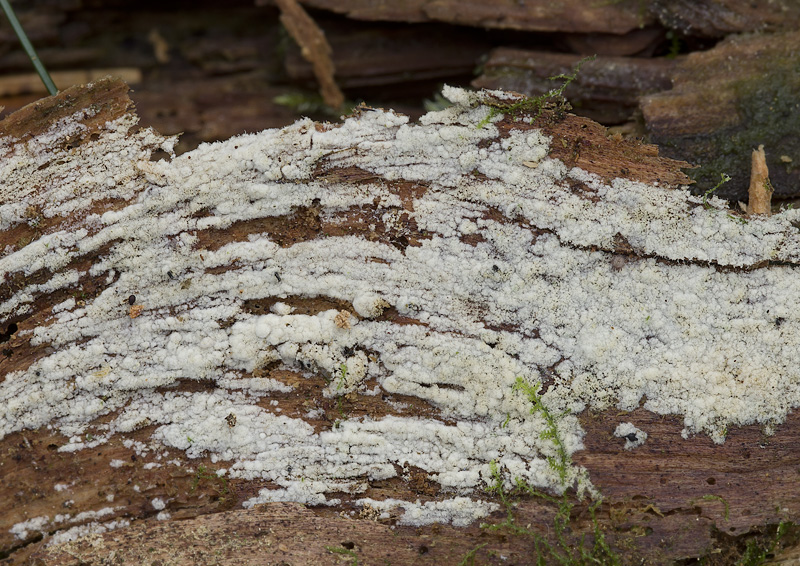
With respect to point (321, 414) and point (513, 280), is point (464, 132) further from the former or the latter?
point (321, 414)

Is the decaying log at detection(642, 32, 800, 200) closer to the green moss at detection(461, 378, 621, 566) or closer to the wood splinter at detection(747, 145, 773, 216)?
the wood splinter at detection(747, 145, 773, 216)

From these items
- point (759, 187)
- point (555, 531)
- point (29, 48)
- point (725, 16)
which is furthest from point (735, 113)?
point (29, 48)

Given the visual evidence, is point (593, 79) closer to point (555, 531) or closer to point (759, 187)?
point (759, 187)

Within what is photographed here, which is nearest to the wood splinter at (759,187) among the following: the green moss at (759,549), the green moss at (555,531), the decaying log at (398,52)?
the green moss at (759,549)

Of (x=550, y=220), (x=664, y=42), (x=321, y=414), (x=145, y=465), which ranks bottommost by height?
(x=145, y=465)

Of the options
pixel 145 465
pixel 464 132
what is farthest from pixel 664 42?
pixel 145 465

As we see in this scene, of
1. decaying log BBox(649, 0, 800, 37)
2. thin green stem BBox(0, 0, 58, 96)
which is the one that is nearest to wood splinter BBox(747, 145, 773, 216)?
decaying log BBox(649, 0, 800, 37)
